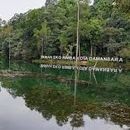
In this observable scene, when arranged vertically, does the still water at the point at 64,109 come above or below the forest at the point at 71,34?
below

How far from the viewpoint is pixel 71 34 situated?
5197 centimetres

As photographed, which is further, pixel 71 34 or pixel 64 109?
pixel 71 34

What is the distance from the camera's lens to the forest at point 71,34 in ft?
159

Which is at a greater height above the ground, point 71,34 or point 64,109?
point 71,34

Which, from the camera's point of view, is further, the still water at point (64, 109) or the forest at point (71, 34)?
the forest at point (71, 34)

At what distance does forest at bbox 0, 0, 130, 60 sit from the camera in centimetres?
4838

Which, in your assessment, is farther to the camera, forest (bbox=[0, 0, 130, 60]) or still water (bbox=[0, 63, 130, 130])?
forest (bbox=[0, 0, 130, 60])

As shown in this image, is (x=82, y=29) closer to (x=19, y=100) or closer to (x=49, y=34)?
(x=49, y=34)

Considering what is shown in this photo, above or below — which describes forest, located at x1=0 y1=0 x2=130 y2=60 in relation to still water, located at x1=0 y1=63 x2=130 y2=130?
above

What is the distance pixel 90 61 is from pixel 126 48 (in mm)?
5009

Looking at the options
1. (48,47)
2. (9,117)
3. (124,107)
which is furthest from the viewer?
(48,47)

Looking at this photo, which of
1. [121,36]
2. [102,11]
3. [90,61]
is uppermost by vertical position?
[102,11]

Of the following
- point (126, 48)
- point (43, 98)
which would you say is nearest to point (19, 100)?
point (43, 98)

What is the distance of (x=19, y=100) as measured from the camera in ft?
51.8
